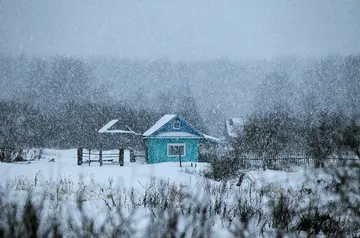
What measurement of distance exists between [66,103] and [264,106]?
3466 cm

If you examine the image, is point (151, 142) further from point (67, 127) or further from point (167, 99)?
point (167, 99)

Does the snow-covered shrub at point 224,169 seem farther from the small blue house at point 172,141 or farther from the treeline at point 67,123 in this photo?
the treeline at point 67,123

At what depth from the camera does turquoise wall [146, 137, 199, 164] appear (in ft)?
95.3

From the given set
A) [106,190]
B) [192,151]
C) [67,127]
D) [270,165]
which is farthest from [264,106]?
[106,190]

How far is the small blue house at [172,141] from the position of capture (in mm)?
29094

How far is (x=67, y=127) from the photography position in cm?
5659

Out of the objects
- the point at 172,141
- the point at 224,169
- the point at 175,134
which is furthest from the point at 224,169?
the point at 172,141

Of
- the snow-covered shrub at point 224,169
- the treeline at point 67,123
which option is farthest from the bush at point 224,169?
the treeline at point 67,123

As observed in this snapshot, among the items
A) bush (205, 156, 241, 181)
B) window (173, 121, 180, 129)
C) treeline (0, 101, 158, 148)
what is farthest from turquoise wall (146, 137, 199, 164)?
treeline (0, 101, 158, 148)

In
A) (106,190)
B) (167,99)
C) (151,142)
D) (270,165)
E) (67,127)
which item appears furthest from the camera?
(167,99)

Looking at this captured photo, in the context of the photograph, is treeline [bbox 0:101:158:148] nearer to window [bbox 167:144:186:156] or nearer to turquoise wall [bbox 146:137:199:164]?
turquoise wall [bbox 146:137:199:164]

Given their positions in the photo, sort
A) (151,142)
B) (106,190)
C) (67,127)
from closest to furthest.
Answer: (106,190) → (151,142) → (67,127)

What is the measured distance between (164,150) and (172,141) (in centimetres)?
112

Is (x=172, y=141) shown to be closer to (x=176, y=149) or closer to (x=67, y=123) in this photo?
(x=176, y=149)
